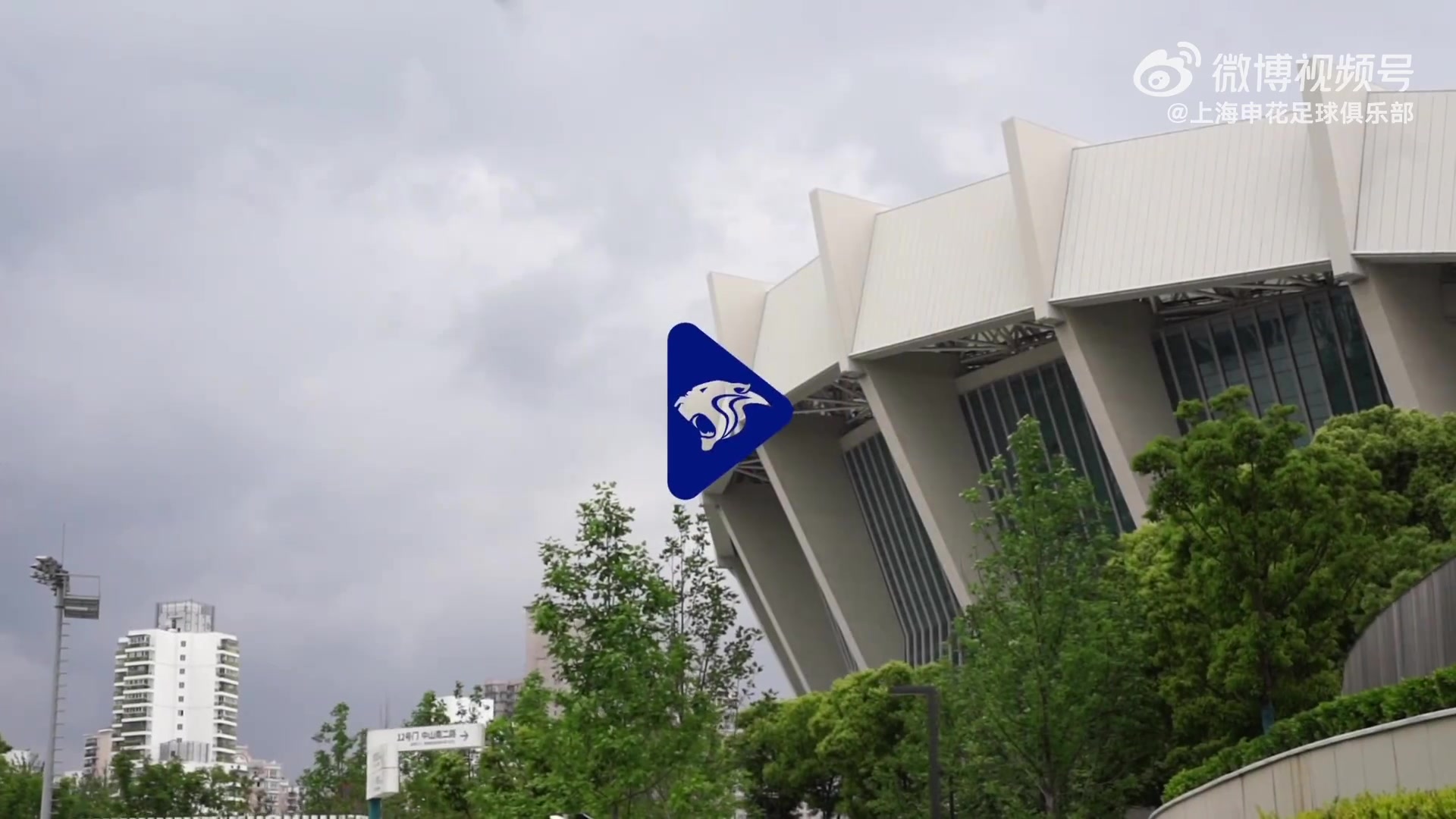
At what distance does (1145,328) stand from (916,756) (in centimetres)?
1485

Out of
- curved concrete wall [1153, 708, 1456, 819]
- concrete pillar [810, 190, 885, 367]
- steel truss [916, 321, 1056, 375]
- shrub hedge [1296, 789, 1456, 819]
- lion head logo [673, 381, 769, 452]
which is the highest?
concrete pillar [810, 190, 885, 367]

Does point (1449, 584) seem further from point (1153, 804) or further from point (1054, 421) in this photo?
point (1054, 421)

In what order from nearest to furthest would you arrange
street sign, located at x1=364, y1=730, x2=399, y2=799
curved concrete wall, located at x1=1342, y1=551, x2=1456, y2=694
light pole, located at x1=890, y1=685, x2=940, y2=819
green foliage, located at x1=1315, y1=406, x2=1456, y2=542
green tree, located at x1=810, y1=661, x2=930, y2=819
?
curved concrete wall, located at x1=1342, y1=551, x2=1456, y2=694, light pole, located at x1=890, y1=685, x2=940, y2=819, green foliage, located at x1=1315, y1=406, x2=1456, y2=542, street sign, located at x1=364, y1=730, x2=399, y2=799, green tree, located at x1=810, y1=661, x2=930, y2=819

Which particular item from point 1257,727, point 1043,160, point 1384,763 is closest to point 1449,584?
point 1384,763

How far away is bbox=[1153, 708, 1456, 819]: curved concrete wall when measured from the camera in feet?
47.0

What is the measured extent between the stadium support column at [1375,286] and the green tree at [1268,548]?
12.7 metres

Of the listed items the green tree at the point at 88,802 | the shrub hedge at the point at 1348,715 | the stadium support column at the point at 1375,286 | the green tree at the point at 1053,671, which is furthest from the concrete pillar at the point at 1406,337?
the green tree at the point at 88,802

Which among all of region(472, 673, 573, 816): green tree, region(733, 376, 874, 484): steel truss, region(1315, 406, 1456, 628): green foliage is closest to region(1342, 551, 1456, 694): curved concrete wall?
region(1315, 406, 1456, 628): green foliage

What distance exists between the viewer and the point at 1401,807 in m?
12.9

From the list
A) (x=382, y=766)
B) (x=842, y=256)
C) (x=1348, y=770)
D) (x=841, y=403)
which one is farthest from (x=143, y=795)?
(x=1348, y=770)

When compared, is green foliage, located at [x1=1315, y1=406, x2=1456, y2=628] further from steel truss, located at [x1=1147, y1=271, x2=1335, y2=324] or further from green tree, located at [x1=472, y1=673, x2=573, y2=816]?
green tree, located at [x1=472, y1=673, x2=573, y2=816]

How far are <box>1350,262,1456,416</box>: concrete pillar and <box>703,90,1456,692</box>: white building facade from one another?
0.24 ft

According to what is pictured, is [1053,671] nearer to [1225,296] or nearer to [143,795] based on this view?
[1225,296]

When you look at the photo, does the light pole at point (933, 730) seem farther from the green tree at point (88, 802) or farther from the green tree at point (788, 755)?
the green tree at point (88, 802)
